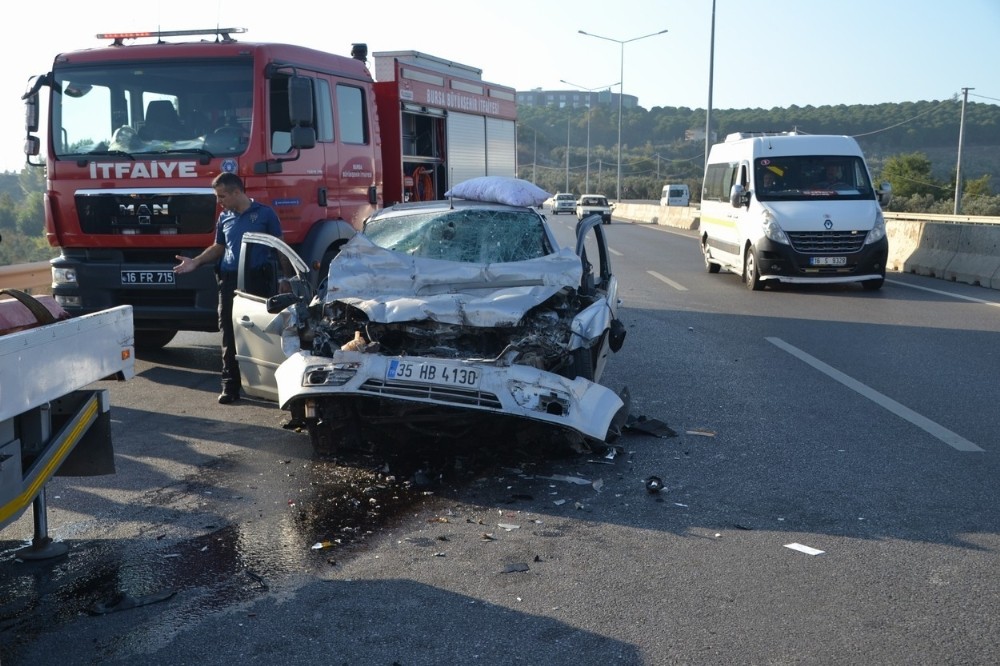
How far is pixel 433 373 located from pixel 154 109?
193 inches

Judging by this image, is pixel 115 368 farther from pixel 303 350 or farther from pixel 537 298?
pixel 537 298

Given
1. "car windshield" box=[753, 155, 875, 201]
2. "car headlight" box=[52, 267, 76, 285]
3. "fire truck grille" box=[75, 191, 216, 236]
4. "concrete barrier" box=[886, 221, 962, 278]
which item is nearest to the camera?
"fire truck grille" box=[75, 191, 216, 236]

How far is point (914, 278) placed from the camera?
18891 millimetres

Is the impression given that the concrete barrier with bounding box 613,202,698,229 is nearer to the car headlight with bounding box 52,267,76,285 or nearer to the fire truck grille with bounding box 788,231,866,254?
the fire truck grille with bounding box 788,231,866,254

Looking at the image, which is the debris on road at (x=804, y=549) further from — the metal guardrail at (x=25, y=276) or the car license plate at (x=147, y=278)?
the metal guardrail at (x=25, y=276)

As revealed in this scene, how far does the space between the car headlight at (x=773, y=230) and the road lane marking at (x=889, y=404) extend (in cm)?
536

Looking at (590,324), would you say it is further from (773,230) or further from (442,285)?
(773,230)

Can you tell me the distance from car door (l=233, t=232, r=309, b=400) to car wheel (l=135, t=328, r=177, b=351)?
356 cm

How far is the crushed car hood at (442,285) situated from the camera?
638 cm

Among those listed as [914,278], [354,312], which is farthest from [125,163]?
[914,278]

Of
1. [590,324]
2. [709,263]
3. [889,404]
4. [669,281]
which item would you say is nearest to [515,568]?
[590,324]

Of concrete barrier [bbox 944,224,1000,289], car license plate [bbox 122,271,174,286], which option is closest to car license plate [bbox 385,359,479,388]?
car license plate [bbox 122,271,174,286]

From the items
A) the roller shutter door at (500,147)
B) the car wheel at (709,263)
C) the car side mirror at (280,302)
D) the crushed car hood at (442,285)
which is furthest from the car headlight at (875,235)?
the car side mirror at (280,302)

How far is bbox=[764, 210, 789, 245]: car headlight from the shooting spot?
15914 millimetres
